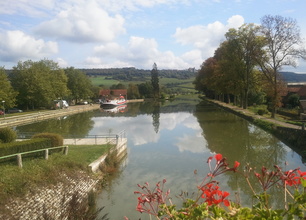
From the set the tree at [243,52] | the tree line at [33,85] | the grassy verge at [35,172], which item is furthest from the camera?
the tree line at [33,85]

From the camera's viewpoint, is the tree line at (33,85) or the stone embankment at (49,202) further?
the tree line at (33,85)

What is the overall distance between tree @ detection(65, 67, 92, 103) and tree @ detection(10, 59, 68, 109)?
41.4 ft

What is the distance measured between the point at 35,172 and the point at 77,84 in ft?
198

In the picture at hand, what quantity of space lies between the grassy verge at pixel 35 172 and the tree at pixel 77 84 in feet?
183

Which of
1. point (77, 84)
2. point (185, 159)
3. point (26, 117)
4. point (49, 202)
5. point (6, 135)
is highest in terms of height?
point (77, 84)

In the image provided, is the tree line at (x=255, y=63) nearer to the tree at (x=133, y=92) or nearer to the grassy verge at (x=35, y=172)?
the grassy verge at (x=35, y=172)

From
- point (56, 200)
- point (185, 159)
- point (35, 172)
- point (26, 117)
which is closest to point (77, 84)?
point (26, 117)

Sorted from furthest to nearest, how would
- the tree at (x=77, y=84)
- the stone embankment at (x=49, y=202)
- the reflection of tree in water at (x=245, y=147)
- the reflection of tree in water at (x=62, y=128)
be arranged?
the tree at (x=77, y=84) < the reflection of tree in water at (x=62, y=128) < the reflection of tree in water at (x=245, y=147) < the stone embankment at (x=49, y=202)

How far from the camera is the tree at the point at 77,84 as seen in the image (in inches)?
2667

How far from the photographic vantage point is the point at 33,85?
Answer: 159ft

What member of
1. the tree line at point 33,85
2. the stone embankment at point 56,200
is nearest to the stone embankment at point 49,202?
the stone embankment at point 56,200

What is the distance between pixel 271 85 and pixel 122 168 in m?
20.7

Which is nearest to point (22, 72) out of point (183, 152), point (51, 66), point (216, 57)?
point (51, 66)

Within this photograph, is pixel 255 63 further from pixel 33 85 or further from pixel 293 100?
pixel 33 85
